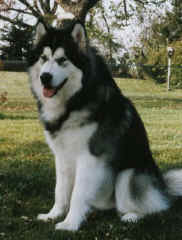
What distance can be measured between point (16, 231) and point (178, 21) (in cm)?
2899

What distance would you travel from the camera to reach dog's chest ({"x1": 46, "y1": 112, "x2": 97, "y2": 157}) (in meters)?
3.33

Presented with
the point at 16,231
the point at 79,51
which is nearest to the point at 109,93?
the point at 79,51

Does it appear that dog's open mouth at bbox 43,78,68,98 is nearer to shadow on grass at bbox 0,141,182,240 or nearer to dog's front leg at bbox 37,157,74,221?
dog's front leg at bbox 37,157,74,221

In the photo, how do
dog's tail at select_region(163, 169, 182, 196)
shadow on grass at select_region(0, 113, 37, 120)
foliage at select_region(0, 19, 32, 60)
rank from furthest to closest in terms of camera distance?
foliage at select_region(0, 19, 32, 60) < shadow on grass at select_region(0, 113, 37, 120) < dog's tail at select_region(163, 169, 182, 196)

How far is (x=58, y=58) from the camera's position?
324 centimetres

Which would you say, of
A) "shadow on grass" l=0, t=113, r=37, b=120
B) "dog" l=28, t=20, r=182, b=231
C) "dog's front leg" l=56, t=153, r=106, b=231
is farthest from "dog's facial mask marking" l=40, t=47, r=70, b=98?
"shadow on grass" l=0, t=113, r=37, b=120

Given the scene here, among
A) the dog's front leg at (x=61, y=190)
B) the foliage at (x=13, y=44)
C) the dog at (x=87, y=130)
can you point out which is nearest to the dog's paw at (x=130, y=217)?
the dog at (x=87, y=130)

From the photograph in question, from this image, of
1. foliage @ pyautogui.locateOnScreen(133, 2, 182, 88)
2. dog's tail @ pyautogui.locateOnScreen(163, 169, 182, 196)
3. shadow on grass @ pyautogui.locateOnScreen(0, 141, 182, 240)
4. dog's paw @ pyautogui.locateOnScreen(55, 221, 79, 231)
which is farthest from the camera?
foliage @ pyautogui.locateOnScreen(133, 2, 182, 88)

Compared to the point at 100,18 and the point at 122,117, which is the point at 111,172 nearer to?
the point at 122,117

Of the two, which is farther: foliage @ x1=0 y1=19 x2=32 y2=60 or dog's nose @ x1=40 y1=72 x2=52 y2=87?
foliage @ x1=0 y1=19 x2=32 y2=60

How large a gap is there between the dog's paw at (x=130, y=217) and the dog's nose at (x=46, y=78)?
147cm

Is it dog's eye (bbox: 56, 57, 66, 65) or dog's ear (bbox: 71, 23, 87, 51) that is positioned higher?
dog's ear (bbox: 71, 23, 87, 51)

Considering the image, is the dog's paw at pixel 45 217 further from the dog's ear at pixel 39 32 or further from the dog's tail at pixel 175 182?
the dog's ear at pixel 39 32

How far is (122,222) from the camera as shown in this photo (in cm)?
354
